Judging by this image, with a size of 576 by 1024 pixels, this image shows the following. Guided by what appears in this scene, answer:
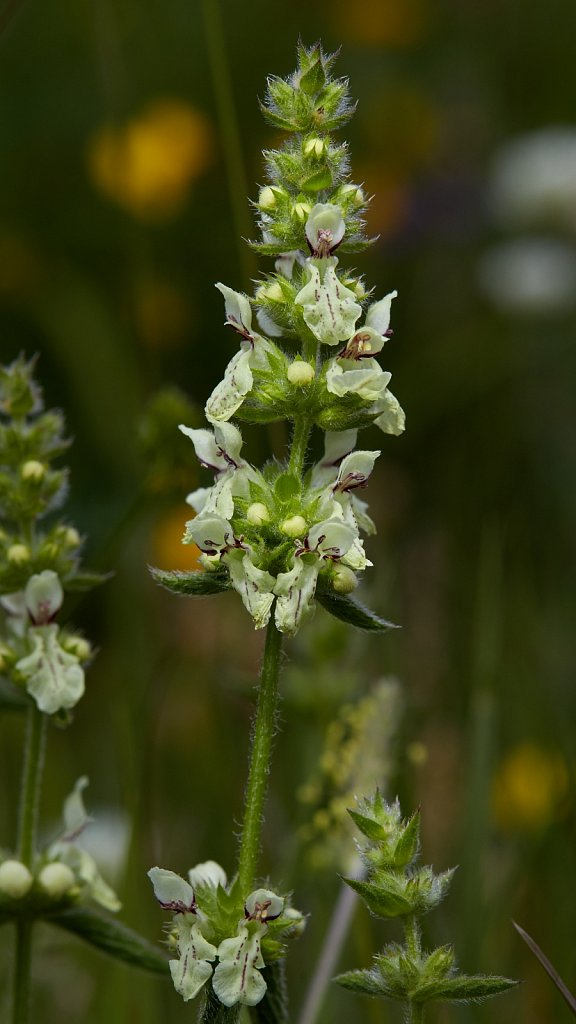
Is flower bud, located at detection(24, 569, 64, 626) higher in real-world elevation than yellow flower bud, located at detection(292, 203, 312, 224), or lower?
lower

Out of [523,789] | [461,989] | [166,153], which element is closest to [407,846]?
[461,989]

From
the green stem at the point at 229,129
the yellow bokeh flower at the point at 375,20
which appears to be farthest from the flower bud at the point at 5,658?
the yellow bokeh flower at the point at 375,20

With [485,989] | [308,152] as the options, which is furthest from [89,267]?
[485,989]

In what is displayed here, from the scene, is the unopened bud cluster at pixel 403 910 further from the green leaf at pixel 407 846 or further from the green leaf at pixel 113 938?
the green leaf at pixel 113 938

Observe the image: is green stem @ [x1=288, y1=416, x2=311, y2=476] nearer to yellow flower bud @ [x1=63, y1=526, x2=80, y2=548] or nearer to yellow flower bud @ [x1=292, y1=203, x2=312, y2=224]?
yellow flower bud @ [x1=292, y1=203, x2=312, y2=224]

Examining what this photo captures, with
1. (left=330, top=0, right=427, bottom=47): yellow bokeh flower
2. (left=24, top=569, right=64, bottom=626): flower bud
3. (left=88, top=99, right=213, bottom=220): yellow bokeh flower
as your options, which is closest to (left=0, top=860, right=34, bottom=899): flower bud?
(left=24, top=569, right=64, bottom=626): flower bud

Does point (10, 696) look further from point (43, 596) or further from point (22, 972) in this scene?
point (22, 972)

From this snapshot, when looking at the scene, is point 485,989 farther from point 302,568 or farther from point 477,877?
point 477,877
